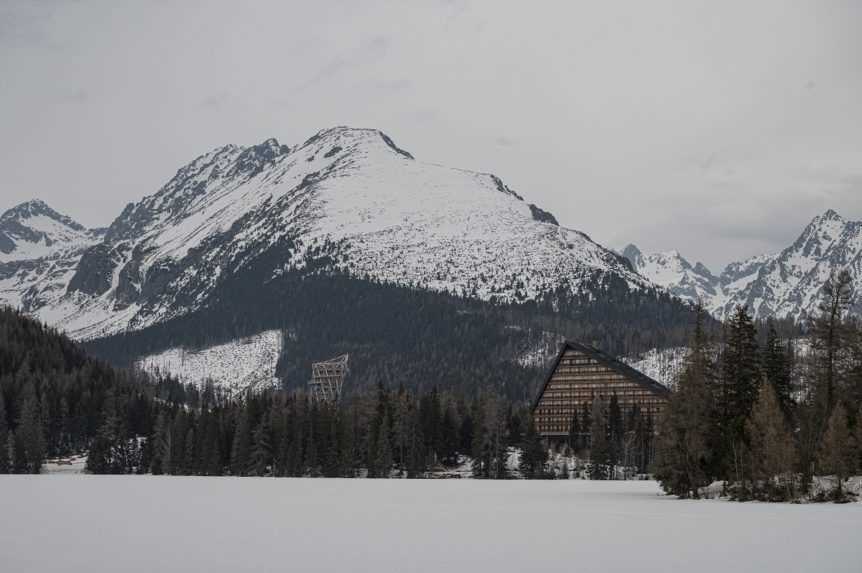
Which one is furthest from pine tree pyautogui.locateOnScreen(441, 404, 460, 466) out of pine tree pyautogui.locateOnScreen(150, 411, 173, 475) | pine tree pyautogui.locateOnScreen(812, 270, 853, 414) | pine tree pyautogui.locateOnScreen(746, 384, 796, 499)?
pine tree pyautogui.locateOnScreen(746, 384, 796, 499)

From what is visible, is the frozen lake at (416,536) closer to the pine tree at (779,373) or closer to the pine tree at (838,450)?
the pine tree at (838,450)

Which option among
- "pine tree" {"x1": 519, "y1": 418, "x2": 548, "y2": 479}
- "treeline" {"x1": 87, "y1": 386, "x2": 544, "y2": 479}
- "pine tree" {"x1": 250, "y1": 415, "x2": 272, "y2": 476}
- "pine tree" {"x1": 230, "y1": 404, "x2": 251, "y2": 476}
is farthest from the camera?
"pine tree" {"x1": 519, "y1": 418, "x2": 548, "y2": 479}

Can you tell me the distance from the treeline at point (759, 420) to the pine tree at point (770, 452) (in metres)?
0.08

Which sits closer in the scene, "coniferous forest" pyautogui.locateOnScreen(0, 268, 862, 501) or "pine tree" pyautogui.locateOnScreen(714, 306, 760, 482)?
"coniferous forest" pyautogui.locateOnScreen(0, 268, 862, 501)

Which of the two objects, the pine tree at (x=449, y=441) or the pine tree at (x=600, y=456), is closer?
the pine tree at (x=600, y=456)

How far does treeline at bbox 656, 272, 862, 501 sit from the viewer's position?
88.4 m

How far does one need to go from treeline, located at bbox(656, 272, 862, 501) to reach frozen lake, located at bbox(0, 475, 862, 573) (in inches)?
236

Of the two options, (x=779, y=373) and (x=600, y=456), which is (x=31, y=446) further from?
A: (x=779, y=373)

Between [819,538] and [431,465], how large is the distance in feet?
446

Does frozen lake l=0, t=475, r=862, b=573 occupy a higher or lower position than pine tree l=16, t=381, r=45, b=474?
lower

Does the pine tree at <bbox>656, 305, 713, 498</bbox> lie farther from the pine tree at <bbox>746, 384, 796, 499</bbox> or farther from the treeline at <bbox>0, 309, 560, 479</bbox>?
the treeline at <bbox>0, 309, 560, 479</bbox>

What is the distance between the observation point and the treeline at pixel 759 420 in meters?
88.4

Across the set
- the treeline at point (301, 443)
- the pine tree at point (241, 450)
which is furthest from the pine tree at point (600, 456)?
the pine tree at point (241, 450)

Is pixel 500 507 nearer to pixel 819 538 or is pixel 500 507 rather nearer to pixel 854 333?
pixel 819 538
